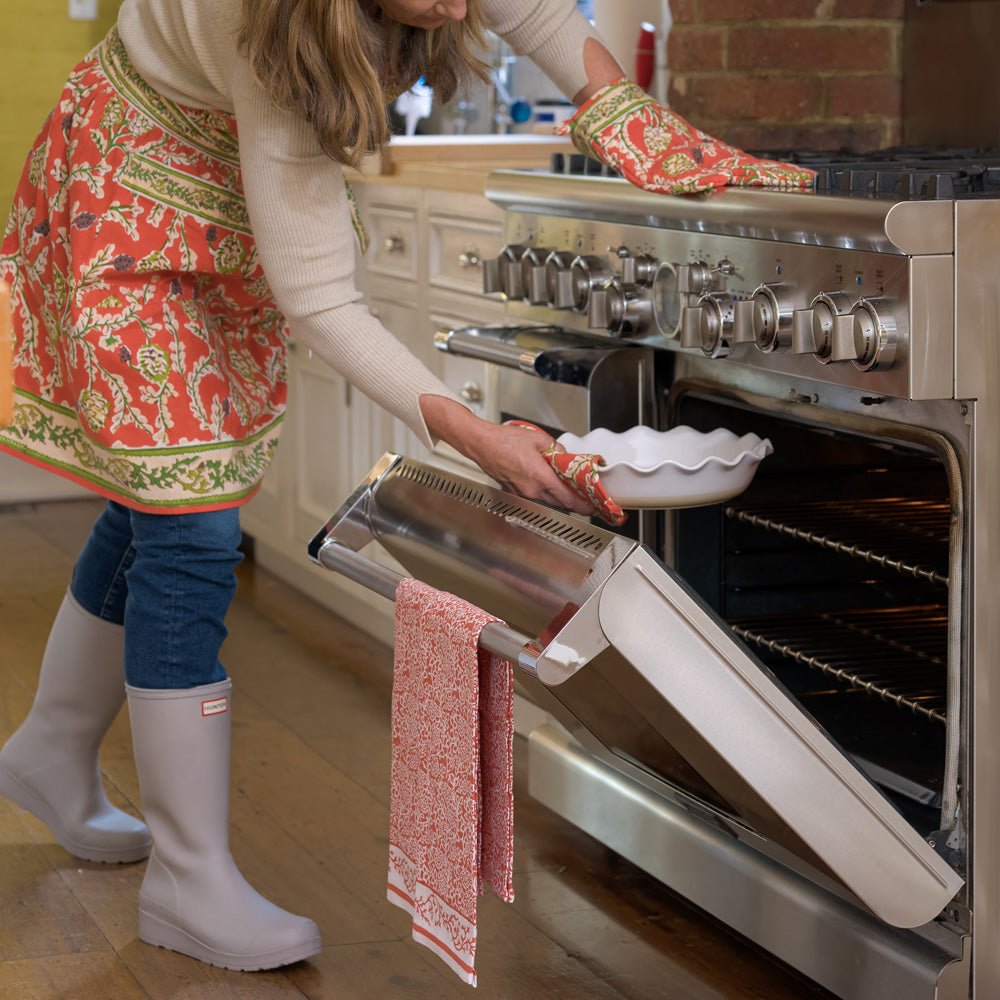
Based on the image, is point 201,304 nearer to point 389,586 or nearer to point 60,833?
point 389,586

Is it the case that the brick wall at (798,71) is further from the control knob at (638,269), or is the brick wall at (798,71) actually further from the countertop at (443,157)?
the control knob at (638,269)

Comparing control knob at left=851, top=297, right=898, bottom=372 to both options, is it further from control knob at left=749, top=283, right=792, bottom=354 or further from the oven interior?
the oven interior

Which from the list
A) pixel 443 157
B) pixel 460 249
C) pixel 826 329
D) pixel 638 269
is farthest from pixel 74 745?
pixel 443 157

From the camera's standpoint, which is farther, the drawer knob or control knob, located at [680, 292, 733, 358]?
the drawer knob

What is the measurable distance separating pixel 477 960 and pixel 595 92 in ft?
3.28

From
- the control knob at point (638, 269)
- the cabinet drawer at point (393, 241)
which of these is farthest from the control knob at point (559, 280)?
the cabinet drawer at point (393, 241)

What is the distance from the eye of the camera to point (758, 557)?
1.89 m

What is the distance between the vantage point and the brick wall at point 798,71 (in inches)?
96.1

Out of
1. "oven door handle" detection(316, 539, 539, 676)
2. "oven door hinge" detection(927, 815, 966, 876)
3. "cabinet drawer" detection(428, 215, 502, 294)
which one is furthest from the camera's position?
"cabinet drawer" detection(428, 215, 502, 294)

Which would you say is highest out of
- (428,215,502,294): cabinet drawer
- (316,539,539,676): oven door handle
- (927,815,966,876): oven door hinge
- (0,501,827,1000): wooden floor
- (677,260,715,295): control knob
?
(428,215,502,294): cabinet drawer

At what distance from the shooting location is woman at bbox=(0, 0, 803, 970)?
5.30 ft

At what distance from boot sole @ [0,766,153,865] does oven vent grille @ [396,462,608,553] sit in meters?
0.75

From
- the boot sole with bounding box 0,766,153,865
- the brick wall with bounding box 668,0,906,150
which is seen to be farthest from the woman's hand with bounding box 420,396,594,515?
the brick wall with bounding box 668,0,906,150

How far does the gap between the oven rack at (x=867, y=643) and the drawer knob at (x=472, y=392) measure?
0.86 m
